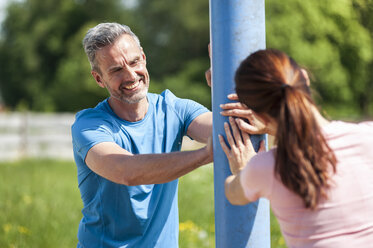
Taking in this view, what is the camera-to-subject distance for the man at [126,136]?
7.67 feet

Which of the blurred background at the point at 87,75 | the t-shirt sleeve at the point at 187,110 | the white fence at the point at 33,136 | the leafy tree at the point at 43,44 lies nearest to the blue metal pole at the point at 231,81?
the blurred background at the point at 87,75

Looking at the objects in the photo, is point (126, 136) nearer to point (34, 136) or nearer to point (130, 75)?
point (130, 75)

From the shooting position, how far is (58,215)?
5.29 meters

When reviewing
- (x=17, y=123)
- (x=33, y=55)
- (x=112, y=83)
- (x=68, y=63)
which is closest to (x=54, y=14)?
(x=33, y=55)

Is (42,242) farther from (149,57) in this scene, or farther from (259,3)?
(149,57)

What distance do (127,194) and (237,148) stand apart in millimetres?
744

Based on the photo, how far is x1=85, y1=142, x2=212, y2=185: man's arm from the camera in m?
1.90

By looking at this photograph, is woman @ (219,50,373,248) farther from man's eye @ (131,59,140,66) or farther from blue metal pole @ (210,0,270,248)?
man's eye @ (131,59,140,66)

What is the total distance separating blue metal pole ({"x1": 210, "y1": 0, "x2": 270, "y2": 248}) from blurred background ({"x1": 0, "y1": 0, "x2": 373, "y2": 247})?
294 millimetres

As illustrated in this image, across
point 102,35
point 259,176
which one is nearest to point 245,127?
point 259,176

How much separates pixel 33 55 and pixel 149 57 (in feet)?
24.4

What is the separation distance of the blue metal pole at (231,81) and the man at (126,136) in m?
0.49

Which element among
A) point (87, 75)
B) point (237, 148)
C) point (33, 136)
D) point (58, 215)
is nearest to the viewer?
point (237, 148)

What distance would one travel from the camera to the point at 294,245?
5.08ft
